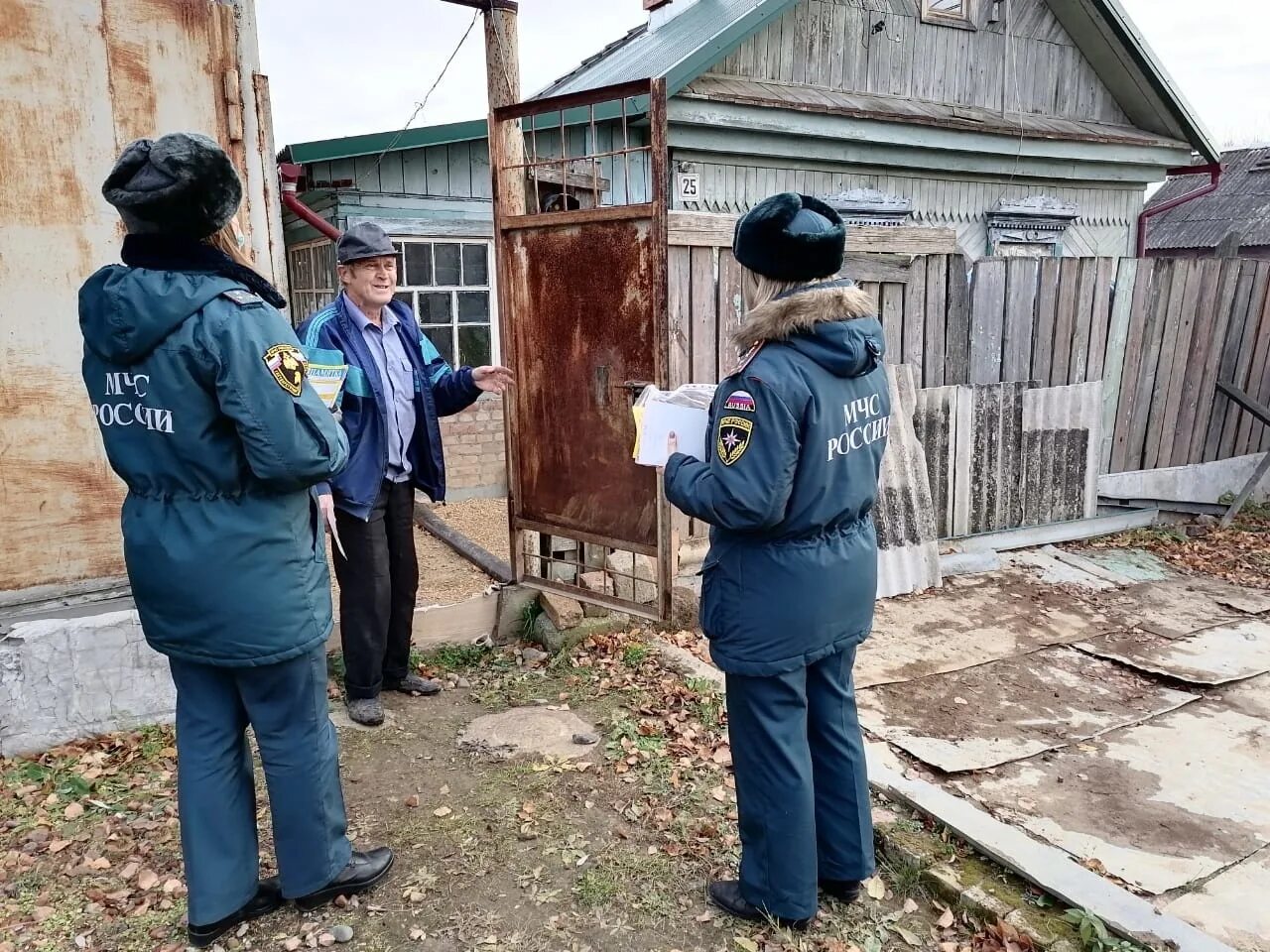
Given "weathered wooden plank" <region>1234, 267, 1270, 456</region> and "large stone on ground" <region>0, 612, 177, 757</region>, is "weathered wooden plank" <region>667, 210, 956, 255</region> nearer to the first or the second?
"weathered wooden plank" <region>1234, 267, 1270, 456</region>

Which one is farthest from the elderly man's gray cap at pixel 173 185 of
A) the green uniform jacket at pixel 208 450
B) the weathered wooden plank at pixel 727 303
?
the weathered wooden plank at pixel 727 303

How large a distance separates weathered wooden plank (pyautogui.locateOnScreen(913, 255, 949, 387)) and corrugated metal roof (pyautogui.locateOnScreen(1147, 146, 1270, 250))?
1433 centimetres

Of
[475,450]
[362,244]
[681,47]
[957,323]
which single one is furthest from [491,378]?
[681,47]

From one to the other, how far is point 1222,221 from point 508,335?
1928 cm

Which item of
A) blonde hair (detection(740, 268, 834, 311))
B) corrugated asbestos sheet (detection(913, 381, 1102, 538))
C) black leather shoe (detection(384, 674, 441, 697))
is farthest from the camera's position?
corrugated asbestos sheet (detection(913, 381, 1102, 538))

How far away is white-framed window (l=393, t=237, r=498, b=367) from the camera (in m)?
7.80

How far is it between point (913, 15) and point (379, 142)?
582 cm

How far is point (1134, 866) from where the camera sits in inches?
114

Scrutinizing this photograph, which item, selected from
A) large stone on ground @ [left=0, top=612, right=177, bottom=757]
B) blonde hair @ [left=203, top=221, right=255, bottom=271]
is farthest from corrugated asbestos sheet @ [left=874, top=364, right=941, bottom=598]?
blonde hair @ [left=203, top=221, right=255, bottom=271]

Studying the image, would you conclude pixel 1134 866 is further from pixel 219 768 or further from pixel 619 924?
pixel 219 768

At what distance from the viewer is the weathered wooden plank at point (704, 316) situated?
5.05 metres

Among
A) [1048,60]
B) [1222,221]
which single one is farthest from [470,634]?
[1222,221]

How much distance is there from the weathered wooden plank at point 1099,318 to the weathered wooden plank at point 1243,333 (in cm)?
139

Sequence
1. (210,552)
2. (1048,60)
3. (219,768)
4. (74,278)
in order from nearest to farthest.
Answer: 1. (210,552)
2. (219,768)
3. (74,278)
4. (1048,60)
